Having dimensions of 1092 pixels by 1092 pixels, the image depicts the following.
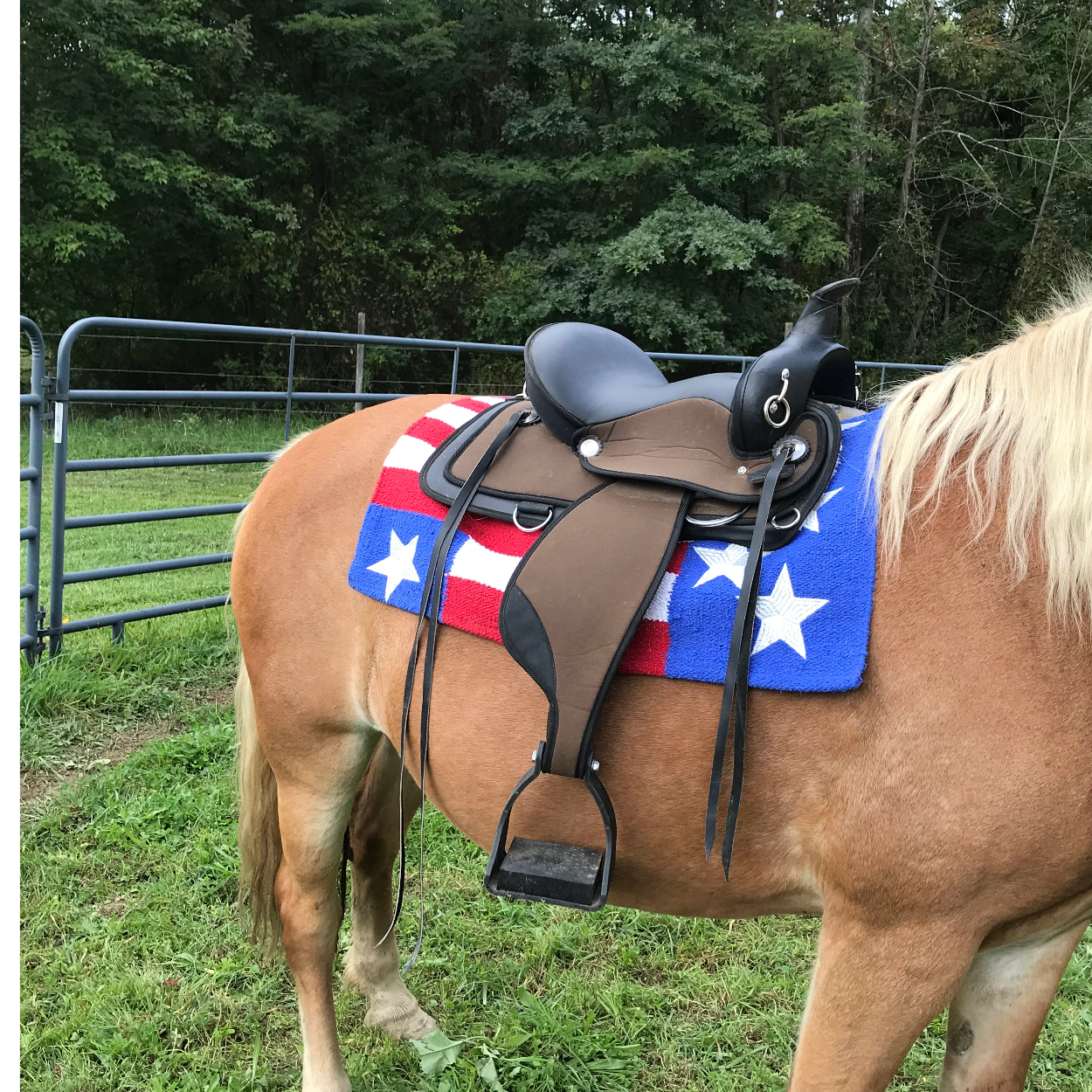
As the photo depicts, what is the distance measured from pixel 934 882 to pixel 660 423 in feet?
2.58

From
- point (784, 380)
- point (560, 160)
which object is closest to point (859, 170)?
point (560, 160)

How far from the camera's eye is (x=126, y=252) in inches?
553

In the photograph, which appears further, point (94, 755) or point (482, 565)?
point (94, 755)

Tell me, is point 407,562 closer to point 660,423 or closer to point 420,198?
point 660,423

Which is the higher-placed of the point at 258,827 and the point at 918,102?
the point at 918,102

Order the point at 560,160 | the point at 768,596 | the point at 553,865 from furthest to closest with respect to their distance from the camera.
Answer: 1. the point at 560,160
2. the point at 553,865
3. the point at 768,596

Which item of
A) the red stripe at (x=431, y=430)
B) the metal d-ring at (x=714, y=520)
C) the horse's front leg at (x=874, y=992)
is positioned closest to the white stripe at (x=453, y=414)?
the red stripe at (x=431, y=430)

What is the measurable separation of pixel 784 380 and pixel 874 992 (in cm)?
88

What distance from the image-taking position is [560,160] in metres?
15.3

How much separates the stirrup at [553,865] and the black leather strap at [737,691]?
0.55ft

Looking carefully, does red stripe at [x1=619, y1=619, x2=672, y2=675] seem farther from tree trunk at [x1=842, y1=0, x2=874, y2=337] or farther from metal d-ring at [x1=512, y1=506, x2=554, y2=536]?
tree trunk at [x1=842, y1=0, x2=874, y2=337]

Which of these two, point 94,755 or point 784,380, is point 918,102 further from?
point 784,380

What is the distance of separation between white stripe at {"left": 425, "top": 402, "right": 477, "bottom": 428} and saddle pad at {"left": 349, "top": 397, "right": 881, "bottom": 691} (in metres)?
0.32
